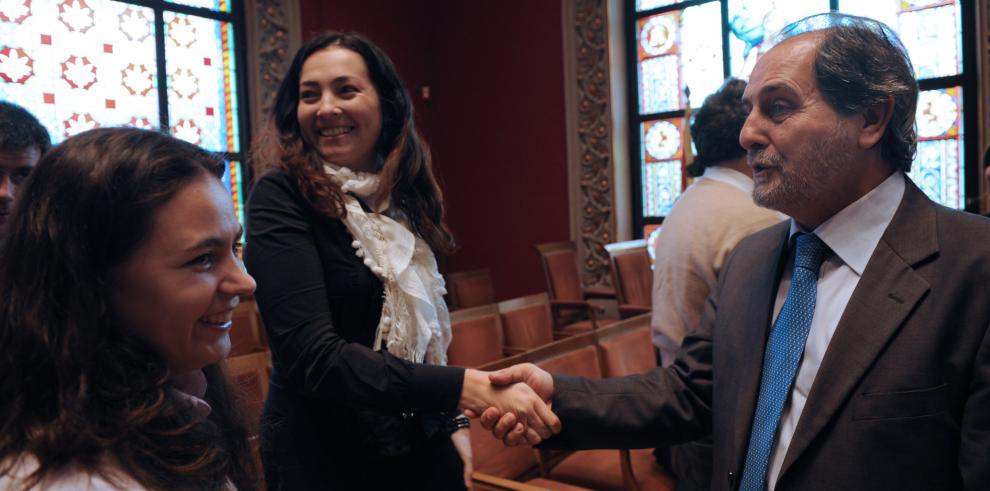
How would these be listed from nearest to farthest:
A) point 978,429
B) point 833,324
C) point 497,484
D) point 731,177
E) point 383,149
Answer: point 978,429 → point 833,324 → point 383,149 → point 497,484 → point 731,177

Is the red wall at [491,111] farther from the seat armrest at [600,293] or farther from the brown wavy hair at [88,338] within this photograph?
the brown wavy hair at [88,338]

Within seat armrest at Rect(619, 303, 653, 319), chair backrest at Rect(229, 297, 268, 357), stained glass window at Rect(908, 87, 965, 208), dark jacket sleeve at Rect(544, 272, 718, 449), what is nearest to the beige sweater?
dark jacket sleeve at Rect(544, 272, 718, 449)

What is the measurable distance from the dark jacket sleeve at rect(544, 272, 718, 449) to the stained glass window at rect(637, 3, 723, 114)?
5150mm

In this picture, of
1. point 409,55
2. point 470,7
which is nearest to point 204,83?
point 409,55

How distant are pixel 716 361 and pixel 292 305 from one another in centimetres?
84

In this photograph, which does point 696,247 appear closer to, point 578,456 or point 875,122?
point 875,122


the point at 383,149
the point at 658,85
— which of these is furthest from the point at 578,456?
the point at 658,85

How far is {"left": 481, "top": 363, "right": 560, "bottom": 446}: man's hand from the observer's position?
161 centimetres

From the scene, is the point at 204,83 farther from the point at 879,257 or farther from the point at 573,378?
the point at 879,257

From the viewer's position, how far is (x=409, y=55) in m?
7.50

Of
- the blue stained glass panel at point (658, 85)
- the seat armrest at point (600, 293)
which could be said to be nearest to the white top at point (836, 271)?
the seat armrest at point (600, 293)

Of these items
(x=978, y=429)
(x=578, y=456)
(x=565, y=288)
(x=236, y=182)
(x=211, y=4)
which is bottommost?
(x=578, y=456)

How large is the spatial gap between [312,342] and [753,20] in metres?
5.66

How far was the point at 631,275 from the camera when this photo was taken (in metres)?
5.41
